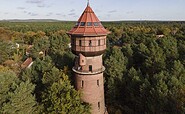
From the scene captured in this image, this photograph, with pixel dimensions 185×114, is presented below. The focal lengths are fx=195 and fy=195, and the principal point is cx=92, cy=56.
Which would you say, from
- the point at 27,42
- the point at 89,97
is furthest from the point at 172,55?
the point at 27,42

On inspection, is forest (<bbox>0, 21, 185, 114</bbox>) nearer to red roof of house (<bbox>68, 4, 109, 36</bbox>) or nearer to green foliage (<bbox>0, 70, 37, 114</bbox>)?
green foliage (<bbox>0, 70, 37, 114</bbox>)

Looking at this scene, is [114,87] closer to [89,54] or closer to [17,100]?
[89,54]

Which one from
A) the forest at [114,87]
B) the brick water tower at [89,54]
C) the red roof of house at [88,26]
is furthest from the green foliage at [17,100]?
the red roof of house at [88,26]

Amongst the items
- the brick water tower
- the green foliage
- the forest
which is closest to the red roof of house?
the brick water tower

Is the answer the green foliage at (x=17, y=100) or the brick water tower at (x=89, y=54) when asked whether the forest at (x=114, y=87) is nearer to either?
the green foliage at (x=17, y=100)

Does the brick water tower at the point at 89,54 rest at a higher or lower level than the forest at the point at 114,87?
higher

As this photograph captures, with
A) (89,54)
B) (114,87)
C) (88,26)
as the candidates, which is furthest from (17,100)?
(114,87)

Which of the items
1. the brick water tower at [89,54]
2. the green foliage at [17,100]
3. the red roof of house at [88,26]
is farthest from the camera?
the brick water tower at [89,54]

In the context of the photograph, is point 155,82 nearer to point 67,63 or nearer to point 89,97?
point 89,97

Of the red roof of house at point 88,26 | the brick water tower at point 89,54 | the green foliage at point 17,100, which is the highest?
the red roof of house at point 88,26
